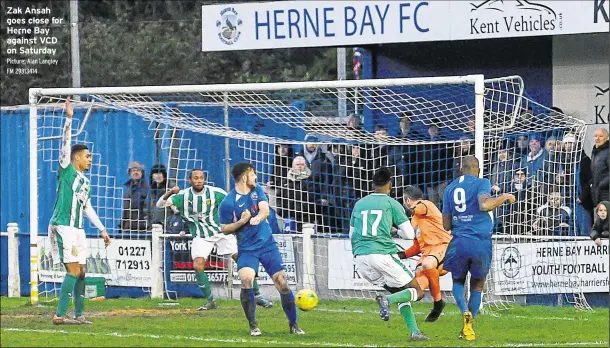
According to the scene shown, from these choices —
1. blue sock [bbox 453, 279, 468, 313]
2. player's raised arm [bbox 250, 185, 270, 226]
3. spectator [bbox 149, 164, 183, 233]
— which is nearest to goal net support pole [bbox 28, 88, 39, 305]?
spectator [bbox 149, 164, 183, 233]

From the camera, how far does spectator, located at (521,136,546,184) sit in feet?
64.0

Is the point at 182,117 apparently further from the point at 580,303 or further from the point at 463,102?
the point at 580,303

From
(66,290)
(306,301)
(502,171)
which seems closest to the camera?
(306,301)

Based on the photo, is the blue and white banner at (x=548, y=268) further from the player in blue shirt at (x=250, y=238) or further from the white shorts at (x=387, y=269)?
the player in blue shirt at (x=250, y=238)

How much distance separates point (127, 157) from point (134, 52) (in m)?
10.8

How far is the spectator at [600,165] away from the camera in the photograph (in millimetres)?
18609

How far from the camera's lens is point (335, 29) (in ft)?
67.2

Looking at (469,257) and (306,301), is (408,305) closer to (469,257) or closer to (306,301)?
(469,257)

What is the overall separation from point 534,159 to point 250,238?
6478mm

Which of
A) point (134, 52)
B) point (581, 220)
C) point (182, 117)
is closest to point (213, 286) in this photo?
point (182, 117)

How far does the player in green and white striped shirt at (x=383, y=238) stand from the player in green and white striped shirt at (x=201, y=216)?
15.5 feet

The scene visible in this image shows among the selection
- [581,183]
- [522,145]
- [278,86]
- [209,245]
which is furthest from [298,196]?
[581,183]

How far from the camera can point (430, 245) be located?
16.6 metres

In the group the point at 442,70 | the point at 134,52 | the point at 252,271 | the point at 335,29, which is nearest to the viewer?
the point at 252,271
